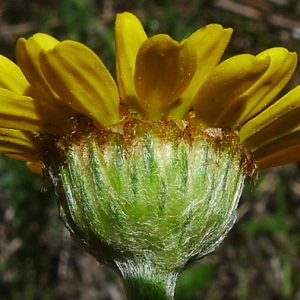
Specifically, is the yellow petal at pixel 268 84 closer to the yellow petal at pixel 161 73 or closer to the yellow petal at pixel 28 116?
the yellow petal at pixel 161 73

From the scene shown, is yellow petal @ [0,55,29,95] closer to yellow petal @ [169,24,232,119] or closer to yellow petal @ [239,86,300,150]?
yellow petal @ [169,24,232,119]

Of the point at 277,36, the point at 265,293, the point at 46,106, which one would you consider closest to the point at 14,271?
the point at 265,293

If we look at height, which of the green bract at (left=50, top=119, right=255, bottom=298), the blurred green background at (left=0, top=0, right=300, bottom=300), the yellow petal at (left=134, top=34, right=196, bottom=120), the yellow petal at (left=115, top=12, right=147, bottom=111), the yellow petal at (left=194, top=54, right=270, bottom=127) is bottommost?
the green bract at (left=50, top=119, right=255, bottom=298)

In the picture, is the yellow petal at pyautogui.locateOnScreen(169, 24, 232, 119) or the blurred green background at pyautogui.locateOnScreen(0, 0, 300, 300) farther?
the blurred green background at pyautogui.locateOnScreen(0, 0, 300, 300)

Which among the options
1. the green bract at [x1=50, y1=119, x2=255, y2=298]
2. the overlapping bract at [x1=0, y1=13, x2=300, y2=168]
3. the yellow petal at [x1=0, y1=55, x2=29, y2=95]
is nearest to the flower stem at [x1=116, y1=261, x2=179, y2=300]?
the green bract at [x1=50, y1=119, x2=255, y2=298]

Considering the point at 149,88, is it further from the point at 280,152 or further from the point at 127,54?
the point at 280,152

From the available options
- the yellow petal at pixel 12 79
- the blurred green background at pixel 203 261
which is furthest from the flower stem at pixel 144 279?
the blurred green background at pixel 203 261

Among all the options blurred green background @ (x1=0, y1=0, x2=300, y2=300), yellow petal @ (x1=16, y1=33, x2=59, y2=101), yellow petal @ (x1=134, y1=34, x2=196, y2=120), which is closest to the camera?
yellow petal @ (x1=134, y1=34, x2=196, y2=120)
